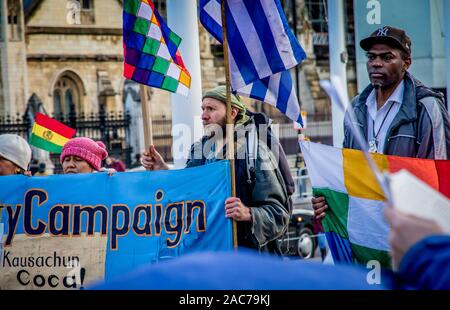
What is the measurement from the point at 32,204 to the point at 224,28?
1.68 metres

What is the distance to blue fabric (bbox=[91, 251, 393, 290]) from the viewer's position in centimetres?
212

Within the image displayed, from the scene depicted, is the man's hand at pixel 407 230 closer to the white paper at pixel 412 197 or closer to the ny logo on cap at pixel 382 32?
the white paper at pixel 412 197

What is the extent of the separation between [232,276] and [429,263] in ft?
1.56

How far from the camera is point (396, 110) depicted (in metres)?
6.27

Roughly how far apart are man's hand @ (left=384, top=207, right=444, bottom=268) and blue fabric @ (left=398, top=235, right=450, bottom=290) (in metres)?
0.02

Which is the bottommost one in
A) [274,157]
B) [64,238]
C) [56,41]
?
[64,238]

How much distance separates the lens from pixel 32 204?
6633 mm

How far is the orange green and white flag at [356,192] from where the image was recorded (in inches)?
229

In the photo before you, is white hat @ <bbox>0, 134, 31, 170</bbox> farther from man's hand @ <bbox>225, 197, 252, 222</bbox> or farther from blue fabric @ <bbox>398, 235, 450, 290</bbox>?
blue fabric @ <bbox>398, 235, 450, 290</bbox>

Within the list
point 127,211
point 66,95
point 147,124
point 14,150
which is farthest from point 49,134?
point 66,95

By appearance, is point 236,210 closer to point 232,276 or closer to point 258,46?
point 258,46

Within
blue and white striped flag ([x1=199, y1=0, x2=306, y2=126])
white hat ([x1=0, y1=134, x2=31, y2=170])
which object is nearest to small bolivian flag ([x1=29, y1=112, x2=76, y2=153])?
white hat ([x1=0, y1=134, x2=31, y2=170])

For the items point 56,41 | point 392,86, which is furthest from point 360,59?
point 56,41
